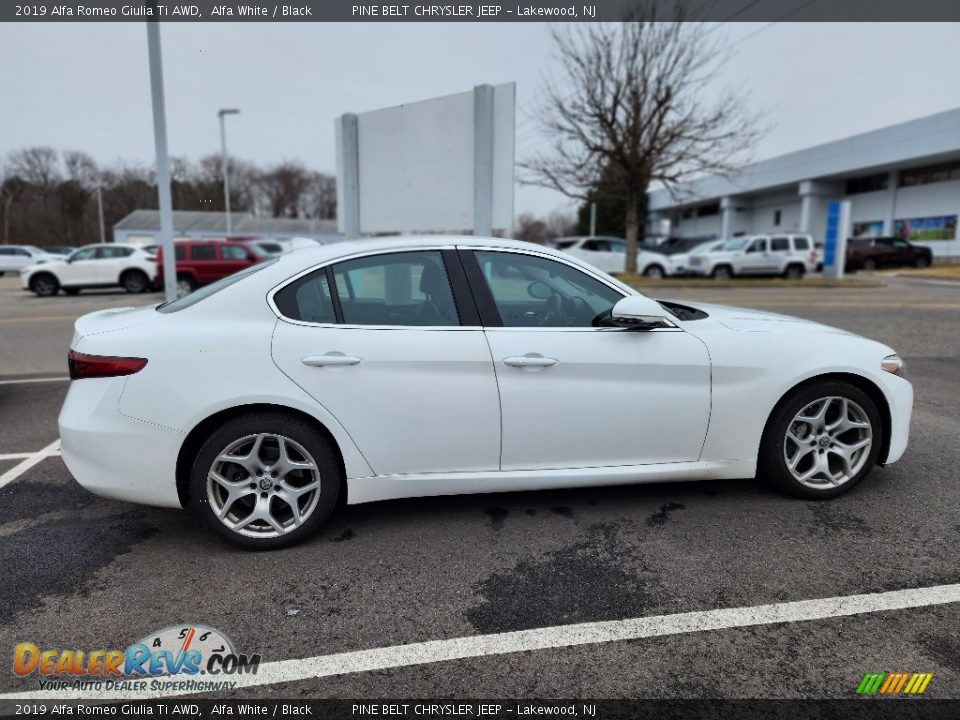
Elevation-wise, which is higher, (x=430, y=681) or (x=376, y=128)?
(x=376, y=128)

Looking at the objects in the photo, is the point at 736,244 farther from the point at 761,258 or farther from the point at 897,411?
the point at 897,411

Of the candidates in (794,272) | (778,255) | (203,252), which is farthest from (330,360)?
(794,272)

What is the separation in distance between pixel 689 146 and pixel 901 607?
22.9m

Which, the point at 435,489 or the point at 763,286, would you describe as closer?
the point at 435,489

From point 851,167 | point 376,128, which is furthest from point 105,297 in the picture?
point 851,167

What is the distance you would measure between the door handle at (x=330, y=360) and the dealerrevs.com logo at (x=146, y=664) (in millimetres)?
1207

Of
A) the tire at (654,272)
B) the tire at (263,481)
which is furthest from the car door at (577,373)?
the tire at (654,272)

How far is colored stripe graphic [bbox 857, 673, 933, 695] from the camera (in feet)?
6.86

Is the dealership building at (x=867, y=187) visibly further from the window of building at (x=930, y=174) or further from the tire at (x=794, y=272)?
the tire at (x=794, y=272)

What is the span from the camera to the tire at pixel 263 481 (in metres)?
2.95

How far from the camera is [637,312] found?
124 inches

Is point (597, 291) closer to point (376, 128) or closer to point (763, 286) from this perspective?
point (376, 128)

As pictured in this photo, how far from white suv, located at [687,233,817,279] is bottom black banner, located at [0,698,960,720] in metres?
23.2

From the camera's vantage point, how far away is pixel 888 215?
4075 cm
